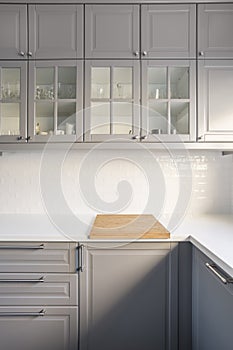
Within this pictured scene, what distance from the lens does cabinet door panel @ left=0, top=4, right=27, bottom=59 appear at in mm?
1909

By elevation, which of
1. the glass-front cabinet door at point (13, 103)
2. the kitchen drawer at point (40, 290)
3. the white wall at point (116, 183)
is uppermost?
the glass-front cabinet door at point (13, 103)

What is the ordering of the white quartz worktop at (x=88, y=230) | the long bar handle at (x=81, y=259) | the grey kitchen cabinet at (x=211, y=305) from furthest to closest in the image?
the long bar handle at (x=81, y=259), the white quartz worktop at (x=88, y=230), the grey kitchen cabinet at (x=211, y=305)

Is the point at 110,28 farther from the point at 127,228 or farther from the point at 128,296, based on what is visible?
the point at 128,296

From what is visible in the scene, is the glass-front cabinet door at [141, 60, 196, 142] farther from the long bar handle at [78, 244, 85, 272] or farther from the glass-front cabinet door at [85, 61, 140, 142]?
the long bar handle at [78, 244, 85, 272]

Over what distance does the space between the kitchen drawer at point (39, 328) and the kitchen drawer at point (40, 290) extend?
4 centimetres

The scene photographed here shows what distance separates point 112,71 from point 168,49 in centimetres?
39

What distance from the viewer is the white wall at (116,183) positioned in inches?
88.4

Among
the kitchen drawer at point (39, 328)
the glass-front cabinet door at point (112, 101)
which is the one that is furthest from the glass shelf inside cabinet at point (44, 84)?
the kitchen drawer at point (39, 328)

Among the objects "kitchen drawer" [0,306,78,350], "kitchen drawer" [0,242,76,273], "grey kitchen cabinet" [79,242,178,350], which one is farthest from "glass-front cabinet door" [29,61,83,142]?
"kitchen drawer" [0,306,78,350]

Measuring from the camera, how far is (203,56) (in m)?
1.90

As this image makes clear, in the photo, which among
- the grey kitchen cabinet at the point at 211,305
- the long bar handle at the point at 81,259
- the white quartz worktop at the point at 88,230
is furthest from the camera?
the long bar handle at the point at 81,259

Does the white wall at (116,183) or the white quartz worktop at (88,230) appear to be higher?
the white wall at (116,183)

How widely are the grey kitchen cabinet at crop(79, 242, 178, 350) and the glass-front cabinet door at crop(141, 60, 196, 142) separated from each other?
2.48 feet

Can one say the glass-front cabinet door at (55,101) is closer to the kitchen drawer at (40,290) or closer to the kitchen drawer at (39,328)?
the kitchen drawer at (40,290)
